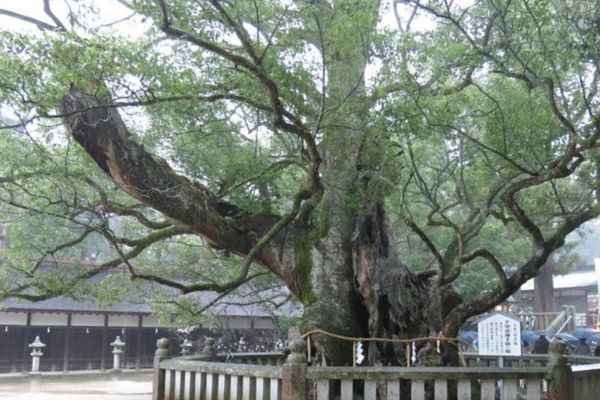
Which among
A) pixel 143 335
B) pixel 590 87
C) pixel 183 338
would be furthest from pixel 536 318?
pixel 590 87

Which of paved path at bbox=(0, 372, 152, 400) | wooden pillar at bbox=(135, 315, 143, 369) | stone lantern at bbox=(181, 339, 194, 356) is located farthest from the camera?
wooden pillar at bbox=(135, 315, 143, 369)

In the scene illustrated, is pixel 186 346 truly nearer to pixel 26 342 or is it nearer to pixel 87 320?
pixel 87 320

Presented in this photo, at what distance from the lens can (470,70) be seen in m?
9.09

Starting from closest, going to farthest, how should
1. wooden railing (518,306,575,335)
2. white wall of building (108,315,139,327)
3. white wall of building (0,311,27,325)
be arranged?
white wall of building (0,311,27,325), wooden railing (518,306,575,335), white wall of building (108,315,139,327)

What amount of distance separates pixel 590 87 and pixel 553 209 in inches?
111

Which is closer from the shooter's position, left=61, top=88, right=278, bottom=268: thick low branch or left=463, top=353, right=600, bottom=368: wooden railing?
left=61, top=88, right=278, bottom=268: thick low branch

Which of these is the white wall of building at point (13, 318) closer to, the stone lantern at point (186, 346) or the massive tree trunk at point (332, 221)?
the stone lantern at point (186, 346)

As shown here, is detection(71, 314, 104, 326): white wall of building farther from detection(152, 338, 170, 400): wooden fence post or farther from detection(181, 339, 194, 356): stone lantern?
detection(152, 338, 170, 400): wooden fence post

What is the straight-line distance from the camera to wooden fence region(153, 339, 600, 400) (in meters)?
6.28

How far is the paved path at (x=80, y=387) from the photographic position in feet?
52.3

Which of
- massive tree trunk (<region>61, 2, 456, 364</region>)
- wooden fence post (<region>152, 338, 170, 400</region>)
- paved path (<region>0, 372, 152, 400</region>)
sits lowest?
paved path (<region>0, 372, 152, 400</region>)

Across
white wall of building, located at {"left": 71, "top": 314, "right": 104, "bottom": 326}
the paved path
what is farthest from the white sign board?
white wall of building, located at {"left": 71, "top": 314, "right": 104, "bottom": 326}

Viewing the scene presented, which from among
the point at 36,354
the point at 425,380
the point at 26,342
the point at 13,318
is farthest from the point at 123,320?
the point at 425,380

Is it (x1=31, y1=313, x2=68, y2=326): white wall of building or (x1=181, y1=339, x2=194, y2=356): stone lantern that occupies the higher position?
(x1=31, y1=313, x2=68, y2=326): white wall of building
